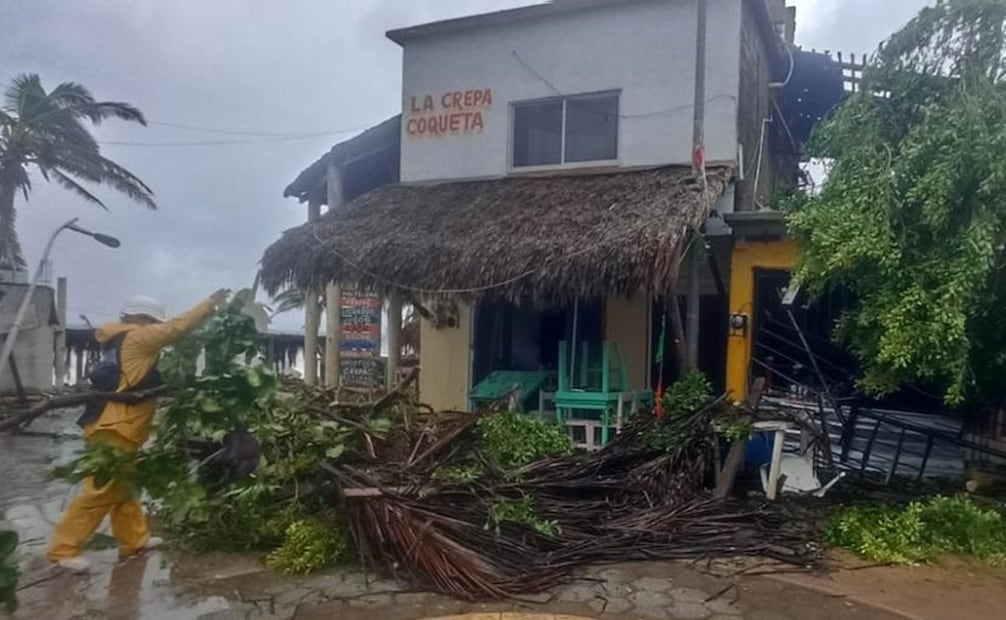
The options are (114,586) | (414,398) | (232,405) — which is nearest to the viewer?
(232,405)

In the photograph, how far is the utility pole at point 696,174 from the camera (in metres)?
7.83

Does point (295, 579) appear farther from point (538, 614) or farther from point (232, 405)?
point (232, 405)

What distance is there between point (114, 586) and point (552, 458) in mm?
3428

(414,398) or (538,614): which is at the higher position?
(414,398)

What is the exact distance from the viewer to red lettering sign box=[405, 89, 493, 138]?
10328 millimetres

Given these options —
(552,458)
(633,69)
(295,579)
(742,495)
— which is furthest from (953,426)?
(295,579)

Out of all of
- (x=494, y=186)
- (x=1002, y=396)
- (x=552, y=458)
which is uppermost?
(x=494, y=186)

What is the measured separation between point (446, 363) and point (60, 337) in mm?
14040

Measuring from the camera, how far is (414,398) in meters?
7.65

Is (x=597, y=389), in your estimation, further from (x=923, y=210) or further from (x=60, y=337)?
(x=60, y=337)

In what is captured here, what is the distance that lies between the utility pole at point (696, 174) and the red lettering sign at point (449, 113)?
10.1ft

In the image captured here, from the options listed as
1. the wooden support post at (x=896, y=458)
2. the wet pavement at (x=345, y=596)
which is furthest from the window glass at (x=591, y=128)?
the wet pavement at (x=345, y=596)

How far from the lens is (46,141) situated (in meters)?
20.4

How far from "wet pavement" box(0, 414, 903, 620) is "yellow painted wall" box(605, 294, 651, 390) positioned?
3948 mm
